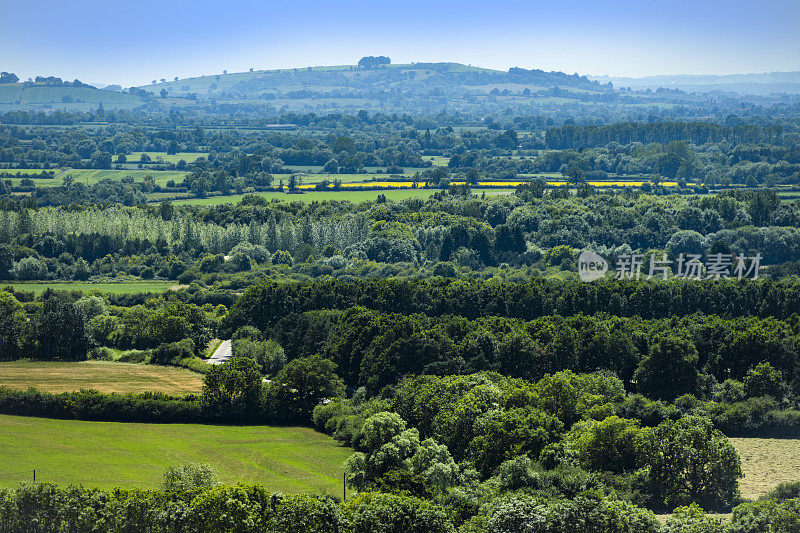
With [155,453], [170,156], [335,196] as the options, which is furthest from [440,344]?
[170,156]

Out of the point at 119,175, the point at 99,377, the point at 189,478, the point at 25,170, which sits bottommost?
the point at 99,377

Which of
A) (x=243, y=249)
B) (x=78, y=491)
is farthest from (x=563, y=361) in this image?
(x=243, y=249)

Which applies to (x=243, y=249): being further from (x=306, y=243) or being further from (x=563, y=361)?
(x=563, y=361)

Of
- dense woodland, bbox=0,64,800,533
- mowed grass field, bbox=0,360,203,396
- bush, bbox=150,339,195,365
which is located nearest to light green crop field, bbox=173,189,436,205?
dense woodland, bbox=0,64,800,533

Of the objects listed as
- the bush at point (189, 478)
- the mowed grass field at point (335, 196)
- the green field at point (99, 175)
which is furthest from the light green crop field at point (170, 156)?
the bush at point (189, 478)

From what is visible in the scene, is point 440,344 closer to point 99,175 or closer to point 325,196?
point 325,196

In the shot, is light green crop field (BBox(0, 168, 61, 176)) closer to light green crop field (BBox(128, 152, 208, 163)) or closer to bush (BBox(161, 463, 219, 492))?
light green crop field (BBox(128, 152, 208, 163))

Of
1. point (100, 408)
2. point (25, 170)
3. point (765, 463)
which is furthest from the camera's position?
point (25, 170)
